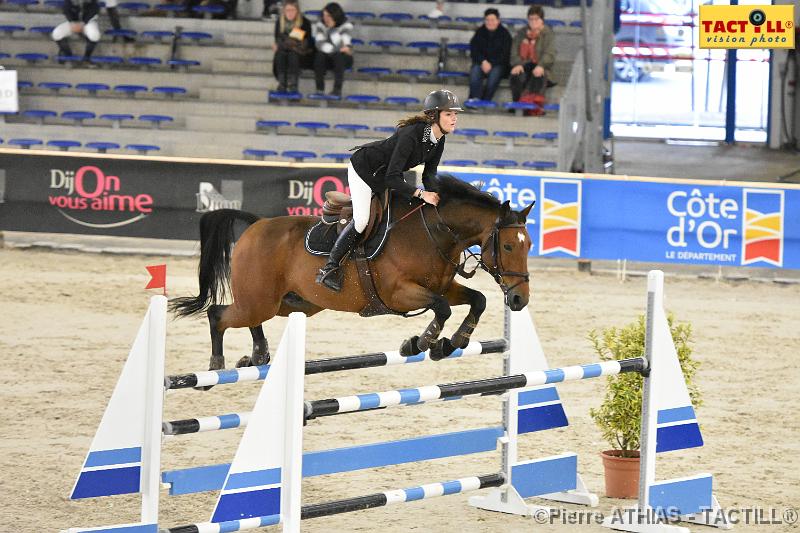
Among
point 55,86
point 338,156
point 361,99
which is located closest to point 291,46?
point 361,99

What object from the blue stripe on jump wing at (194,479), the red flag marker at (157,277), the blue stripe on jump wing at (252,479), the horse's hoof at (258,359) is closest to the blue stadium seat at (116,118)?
the horse's hoof at (258,359)

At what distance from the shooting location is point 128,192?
13.3 meters

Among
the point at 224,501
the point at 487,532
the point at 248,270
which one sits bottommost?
the point at 487,532

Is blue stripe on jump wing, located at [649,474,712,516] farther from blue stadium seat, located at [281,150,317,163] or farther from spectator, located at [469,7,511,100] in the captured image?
spectator, located at [469,7,511,100]

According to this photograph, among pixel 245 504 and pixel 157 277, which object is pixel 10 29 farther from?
pixel 245 504

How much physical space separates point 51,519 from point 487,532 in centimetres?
206

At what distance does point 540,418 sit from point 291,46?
11066 mm

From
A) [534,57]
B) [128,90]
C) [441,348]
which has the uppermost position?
[534,57]

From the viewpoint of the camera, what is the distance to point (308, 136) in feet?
53.2

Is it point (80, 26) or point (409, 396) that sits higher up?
point (80, 26)

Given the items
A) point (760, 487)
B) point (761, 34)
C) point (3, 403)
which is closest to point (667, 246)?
point (761, 34)

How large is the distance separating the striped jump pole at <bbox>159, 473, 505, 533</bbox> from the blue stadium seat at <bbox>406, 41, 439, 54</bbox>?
41.4 feet

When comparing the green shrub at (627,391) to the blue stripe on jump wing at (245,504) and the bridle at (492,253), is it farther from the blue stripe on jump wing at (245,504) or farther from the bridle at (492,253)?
the blue stripe on jump wing at (245,504)

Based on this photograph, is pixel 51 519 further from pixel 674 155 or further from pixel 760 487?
pixel 674 155
